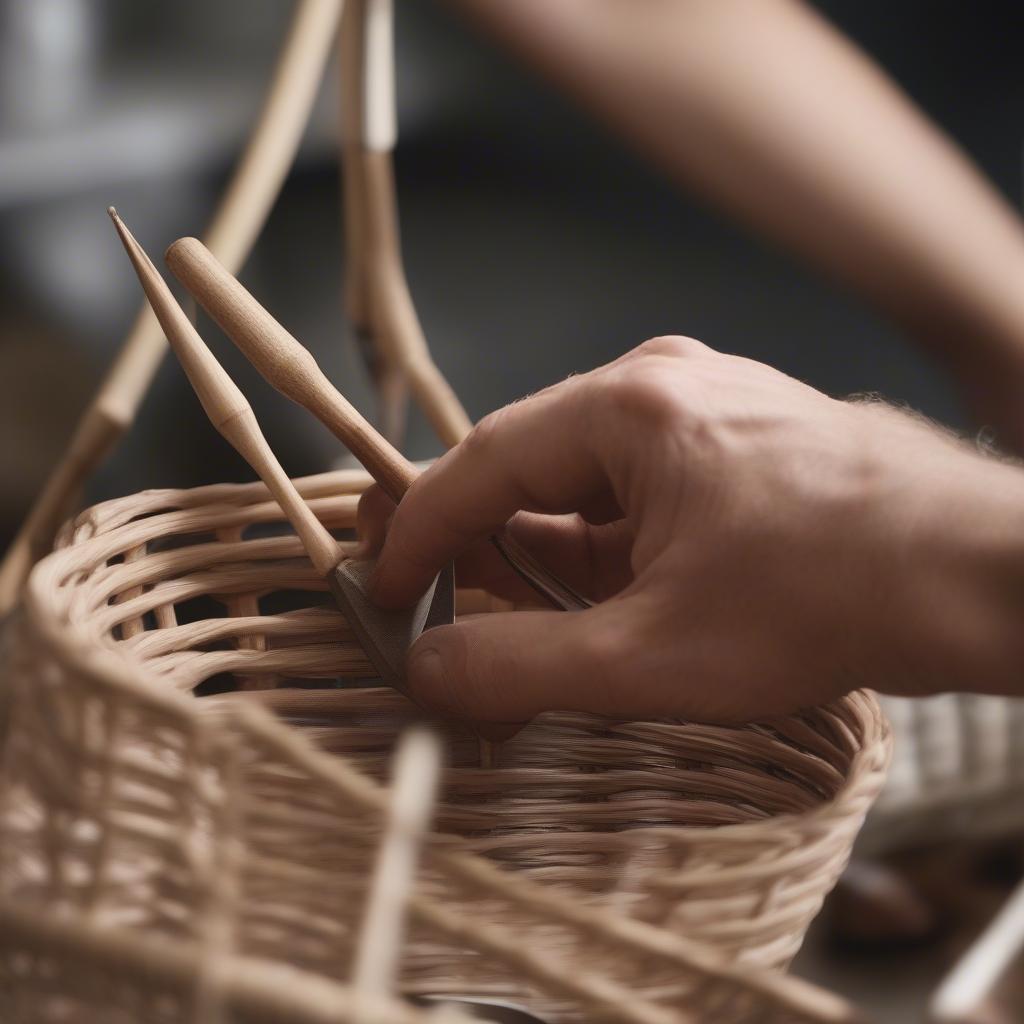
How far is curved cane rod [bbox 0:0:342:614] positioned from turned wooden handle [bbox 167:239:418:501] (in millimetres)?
154

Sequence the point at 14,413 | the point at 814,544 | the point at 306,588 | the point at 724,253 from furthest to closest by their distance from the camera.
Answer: the point at 724,253, the point at 14,413, the point at 306,588, the point at 814,544

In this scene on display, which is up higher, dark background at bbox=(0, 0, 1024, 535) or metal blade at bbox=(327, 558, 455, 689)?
dark background at bbox=(0, 0, 1024, 535)

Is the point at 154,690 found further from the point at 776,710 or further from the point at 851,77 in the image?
the point at 851,77

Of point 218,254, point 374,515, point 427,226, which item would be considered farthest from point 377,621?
point 427,226

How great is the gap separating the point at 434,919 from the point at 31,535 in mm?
388

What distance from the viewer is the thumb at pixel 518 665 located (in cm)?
39

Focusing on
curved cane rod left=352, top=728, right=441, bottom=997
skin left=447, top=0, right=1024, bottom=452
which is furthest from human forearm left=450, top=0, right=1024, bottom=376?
curved cane rod left=352, top=728, right=441, bottom=997

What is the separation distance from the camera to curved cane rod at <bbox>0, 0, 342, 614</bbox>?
0.58 metres

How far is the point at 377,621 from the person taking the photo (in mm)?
457

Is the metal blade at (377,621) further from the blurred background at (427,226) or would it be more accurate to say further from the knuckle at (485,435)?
the blurred background at (427,226)

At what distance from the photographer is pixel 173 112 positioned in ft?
3.13

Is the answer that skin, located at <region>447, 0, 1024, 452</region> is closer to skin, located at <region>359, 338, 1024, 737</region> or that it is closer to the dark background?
the dark background

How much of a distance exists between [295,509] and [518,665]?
11cm

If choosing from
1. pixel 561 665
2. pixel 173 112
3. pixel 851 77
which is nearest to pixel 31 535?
pixel 561 665
